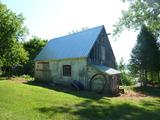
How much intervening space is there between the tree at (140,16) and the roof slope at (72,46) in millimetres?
3283

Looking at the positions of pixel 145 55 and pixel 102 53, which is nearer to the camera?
pixel 102 53

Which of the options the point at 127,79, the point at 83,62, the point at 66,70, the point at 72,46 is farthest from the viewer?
the point at 127,79

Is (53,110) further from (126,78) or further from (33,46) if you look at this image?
(33,46)

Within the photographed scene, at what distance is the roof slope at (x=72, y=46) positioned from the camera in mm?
29781

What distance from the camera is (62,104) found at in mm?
16875

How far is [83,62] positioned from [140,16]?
8529 millimetres

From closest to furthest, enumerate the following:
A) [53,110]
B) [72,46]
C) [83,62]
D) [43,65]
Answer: [53,110]
[83,62]
[72,46]
[43,65]

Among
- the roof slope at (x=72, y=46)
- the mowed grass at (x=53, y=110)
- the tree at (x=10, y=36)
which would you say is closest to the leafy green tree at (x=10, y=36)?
the tree at (x=10, y=36)

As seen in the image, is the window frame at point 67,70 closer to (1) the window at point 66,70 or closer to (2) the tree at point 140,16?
(1) the window at point 66,70

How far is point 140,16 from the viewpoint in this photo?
3127 centimetres

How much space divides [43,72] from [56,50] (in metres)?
3.40

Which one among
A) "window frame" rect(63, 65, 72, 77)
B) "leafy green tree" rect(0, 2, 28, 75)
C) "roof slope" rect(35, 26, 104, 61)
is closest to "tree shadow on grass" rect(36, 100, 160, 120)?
"roof slope" rect(35, 26, 104, 61)

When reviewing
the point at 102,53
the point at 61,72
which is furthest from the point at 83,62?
the point at 61,72

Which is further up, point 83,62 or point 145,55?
point 145,55
